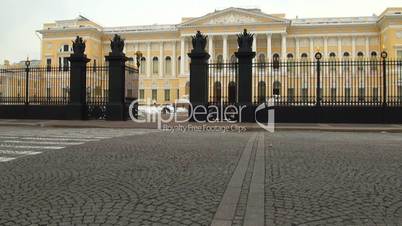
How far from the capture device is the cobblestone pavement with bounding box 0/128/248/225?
4.60 metres

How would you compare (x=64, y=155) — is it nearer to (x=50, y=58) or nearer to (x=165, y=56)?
(x=165, y=56)

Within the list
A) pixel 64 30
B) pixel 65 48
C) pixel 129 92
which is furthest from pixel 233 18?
pixel 129 92

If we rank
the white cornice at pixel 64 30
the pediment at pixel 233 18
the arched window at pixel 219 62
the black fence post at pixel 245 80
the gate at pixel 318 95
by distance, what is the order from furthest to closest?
the white cornice at pixel 64 30, the pediment at pixel 233 18, the arched window at pixel 219 62, the black fence post at pixel 245 80, the gate at pixel 318 95

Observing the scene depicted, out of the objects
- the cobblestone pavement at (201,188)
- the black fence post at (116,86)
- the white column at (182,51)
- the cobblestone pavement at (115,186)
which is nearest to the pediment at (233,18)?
the white column at (182,51)

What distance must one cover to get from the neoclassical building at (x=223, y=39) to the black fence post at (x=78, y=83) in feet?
168

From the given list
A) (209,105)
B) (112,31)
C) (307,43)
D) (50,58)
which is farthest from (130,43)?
(209,105)

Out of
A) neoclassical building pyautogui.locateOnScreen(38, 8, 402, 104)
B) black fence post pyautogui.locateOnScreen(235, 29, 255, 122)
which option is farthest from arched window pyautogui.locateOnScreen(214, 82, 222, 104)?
neoclassical building pyautogui.locateOnScreen(38, 8, 402, 104)

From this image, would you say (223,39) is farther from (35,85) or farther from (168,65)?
(35,85)

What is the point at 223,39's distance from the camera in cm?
8312

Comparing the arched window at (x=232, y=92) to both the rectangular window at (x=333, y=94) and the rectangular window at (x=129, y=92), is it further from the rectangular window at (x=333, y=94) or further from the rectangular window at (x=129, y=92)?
the rectangular window at (x=129, y=92)

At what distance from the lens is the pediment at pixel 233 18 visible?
80938 mm

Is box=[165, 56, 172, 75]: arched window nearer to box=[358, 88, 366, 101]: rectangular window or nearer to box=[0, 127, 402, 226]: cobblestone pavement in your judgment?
box=[358, 88, 366, 101]: rectangular window

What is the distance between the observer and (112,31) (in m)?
89.9

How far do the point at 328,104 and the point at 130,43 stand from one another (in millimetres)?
70282
